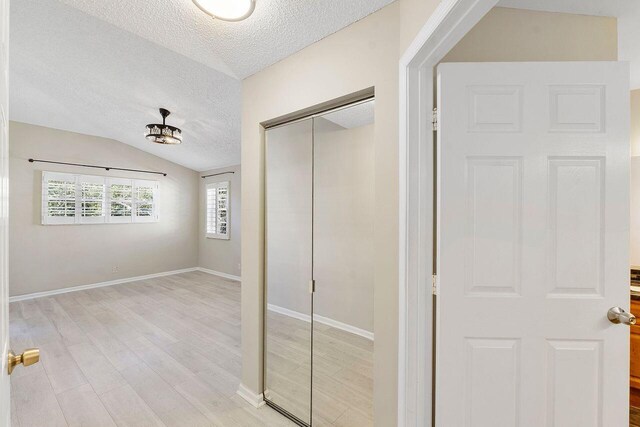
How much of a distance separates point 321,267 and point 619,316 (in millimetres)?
1433

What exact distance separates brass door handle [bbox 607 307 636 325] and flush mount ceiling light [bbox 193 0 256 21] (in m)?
2.20

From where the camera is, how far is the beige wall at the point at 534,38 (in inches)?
53.1

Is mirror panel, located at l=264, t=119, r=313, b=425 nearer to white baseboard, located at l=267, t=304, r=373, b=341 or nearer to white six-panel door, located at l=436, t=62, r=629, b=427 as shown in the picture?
white baseboard, located at l=267, t=304, r=373, b=341

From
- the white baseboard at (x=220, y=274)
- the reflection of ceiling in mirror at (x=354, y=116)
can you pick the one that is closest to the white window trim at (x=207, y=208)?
the white baseboard at (x=220, y=274)

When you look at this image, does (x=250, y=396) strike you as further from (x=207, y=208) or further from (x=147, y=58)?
(x=207, y=208)

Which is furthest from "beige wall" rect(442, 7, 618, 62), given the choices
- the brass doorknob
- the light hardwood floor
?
the brass doorknob

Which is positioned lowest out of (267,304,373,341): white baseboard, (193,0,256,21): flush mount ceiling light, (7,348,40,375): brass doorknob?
(267,304,373,341): white baseboard

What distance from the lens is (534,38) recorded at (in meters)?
1.35

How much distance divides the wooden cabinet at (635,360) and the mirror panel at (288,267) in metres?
2.17

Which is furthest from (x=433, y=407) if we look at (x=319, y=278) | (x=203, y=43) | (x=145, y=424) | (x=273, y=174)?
(x=203, y=43)

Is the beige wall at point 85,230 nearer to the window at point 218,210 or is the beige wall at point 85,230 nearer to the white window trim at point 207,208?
the white window trim at point 207,208

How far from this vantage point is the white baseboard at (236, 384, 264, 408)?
1.94 m

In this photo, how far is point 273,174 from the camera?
196cm

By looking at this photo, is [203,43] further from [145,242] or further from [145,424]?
[145,242]
